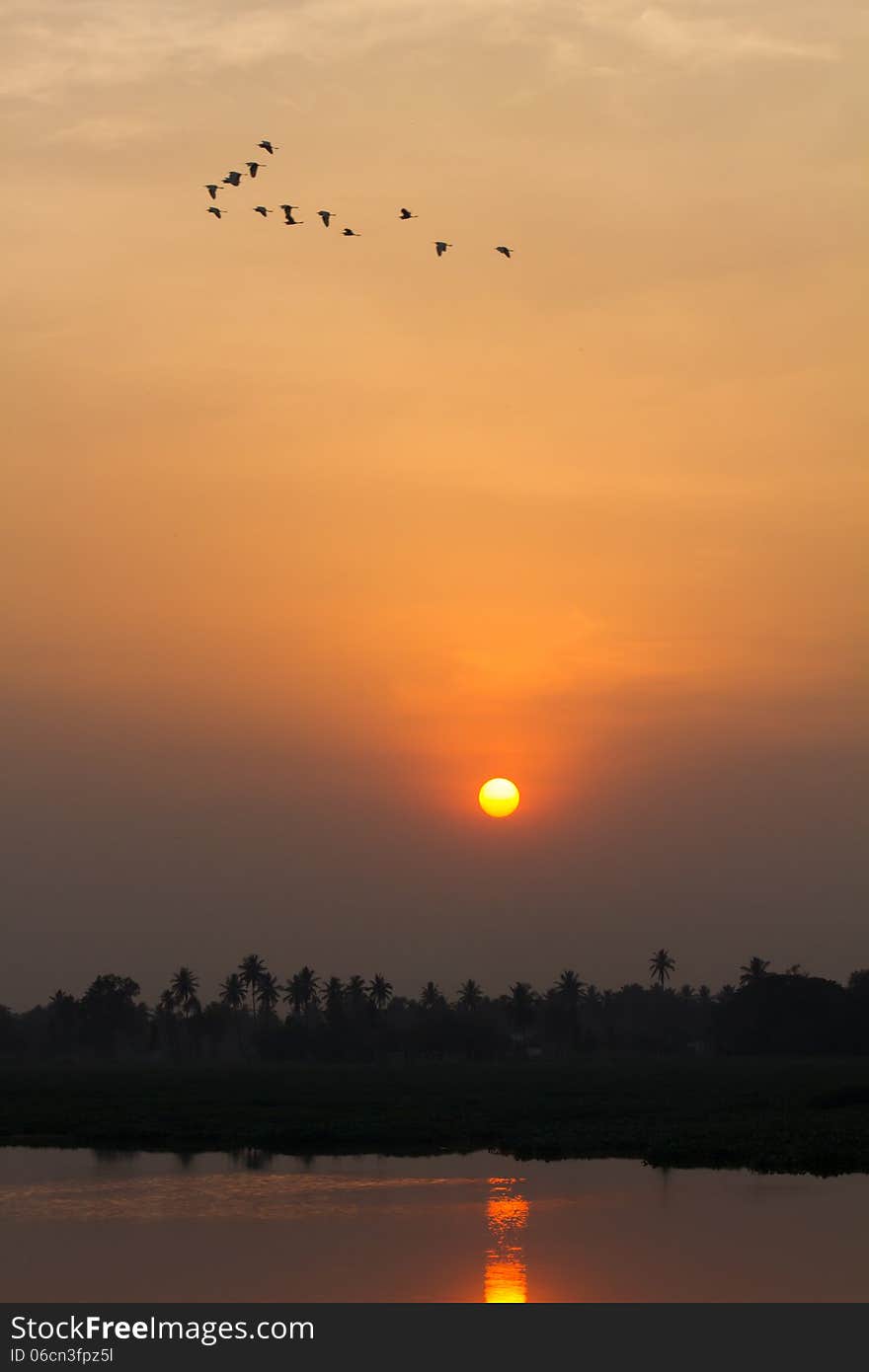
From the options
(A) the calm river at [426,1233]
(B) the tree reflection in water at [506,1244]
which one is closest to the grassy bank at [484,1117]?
(A) the calm river at [426,1233]

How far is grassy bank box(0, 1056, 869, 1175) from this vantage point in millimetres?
51500

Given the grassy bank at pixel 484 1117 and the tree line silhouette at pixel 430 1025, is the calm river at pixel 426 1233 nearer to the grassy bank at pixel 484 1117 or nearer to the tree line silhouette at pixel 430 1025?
the grassy bank at pixel 484 1117

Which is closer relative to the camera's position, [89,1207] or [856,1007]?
[89,1207]

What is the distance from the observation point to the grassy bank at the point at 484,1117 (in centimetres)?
5150

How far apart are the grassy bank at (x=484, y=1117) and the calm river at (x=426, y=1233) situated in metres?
3.78

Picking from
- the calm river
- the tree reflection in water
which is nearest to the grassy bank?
the calm river

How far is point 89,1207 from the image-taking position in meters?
40.4

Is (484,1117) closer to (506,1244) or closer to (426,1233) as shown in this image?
(426,1233)

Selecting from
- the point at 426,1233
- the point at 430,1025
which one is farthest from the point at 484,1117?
the point at 430,1025

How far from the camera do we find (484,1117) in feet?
213

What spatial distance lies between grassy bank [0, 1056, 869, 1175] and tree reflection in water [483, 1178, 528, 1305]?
7708 mm
